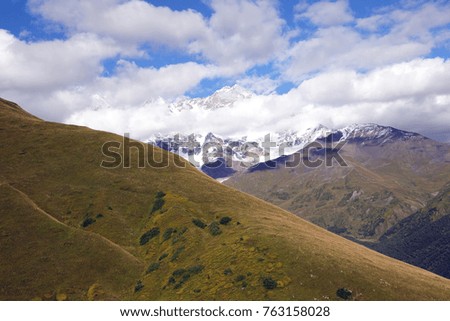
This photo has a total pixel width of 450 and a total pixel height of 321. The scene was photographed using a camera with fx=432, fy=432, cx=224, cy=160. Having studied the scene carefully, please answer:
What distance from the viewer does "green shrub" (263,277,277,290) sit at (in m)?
53.0

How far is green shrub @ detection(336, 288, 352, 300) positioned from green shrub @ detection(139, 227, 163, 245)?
3660cm

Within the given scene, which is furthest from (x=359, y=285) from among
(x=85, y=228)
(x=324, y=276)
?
(x=85, y=228)

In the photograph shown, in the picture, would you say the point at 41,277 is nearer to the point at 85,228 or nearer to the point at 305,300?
the point at 85,228

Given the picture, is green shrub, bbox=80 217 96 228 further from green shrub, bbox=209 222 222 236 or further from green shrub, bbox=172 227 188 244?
green shrub, bbox=209 222 222 236

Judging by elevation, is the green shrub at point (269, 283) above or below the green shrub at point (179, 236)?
below

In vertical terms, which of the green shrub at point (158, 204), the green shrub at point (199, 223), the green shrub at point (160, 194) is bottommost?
the green shrub at point (199, 223)

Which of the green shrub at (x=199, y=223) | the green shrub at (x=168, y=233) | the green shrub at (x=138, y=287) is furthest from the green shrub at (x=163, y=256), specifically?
the green shrub at (x=199, y=223)

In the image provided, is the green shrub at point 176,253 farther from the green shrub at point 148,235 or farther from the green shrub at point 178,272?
the green shrub at point 148,235

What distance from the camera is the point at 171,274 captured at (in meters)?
63.3

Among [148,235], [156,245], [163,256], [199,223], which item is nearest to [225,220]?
[199,223]

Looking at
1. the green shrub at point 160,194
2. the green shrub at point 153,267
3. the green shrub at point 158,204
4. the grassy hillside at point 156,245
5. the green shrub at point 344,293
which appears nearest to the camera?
the green shrub at point 344,293

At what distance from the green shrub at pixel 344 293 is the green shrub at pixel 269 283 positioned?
25.0ft

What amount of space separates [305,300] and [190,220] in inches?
1306

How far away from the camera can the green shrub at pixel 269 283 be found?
174 feet
